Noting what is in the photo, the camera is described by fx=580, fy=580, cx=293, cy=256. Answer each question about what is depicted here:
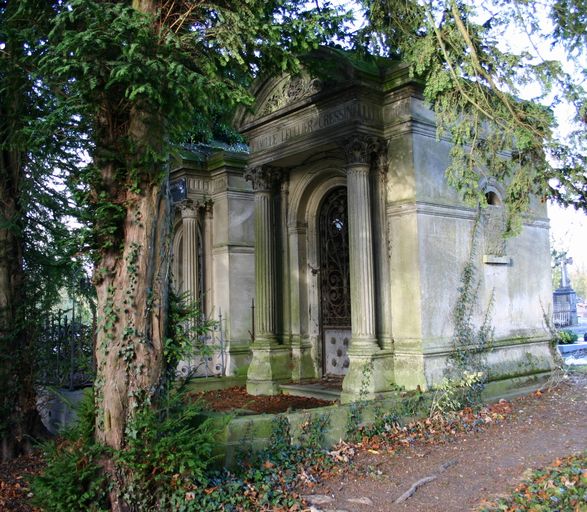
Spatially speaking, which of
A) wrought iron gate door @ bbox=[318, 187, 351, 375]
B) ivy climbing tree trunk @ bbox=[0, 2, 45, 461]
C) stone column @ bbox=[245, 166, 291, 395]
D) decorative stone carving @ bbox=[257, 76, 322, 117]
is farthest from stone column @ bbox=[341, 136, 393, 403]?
ivy climbing tree trunk @ bbox=[0, 2, 45, 461]

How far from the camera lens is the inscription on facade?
8.24 metres

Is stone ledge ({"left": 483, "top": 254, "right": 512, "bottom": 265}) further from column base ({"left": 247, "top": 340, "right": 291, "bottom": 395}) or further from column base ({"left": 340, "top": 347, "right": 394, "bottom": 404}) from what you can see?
→ column base ({"left": 247, "top": 340, "right": 291, "bottom": 395})

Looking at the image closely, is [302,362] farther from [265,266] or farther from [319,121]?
[319,121]

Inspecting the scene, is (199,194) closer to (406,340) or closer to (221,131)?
(221,131)

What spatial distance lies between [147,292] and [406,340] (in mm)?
4224

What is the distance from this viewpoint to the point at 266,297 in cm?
978

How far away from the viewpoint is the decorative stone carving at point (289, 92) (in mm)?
8875

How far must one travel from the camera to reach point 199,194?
11938mm

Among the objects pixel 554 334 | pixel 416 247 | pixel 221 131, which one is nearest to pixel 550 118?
pixel 416 247

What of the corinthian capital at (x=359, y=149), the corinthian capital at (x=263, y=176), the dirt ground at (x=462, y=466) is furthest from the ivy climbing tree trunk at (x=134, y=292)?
the corinthian capital at (x=263, y=176)

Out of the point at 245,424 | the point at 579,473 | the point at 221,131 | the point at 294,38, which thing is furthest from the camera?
the point at 221,131

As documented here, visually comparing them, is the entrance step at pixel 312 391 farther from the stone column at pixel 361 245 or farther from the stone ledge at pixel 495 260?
the stone ledge at pixel 495 260

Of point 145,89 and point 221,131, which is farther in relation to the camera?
point 221,131

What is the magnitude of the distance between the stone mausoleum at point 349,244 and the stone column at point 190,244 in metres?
0.03
